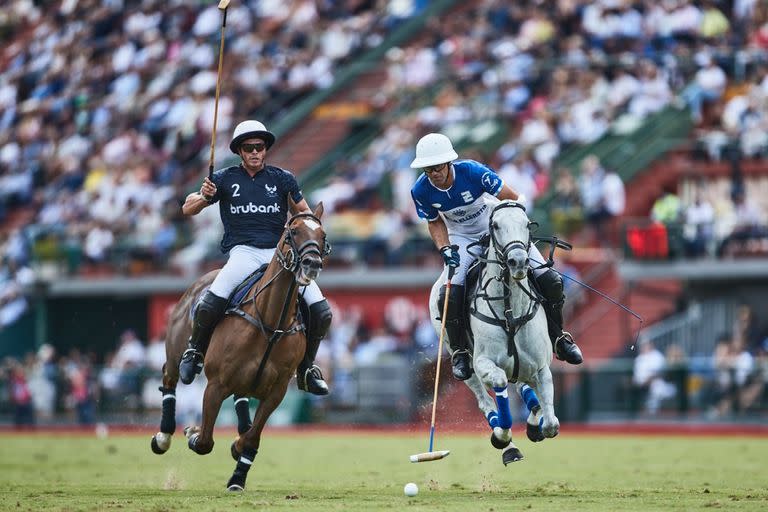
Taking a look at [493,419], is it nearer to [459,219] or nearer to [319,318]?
[319,318]

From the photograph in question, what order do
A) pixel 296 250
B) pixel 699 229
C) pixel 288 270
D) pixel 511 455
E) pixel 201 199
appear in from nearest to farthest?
pixel 296 250 → pixel 288 270 → pixel 511 455 → pixel 201 199 → pixel 699 229

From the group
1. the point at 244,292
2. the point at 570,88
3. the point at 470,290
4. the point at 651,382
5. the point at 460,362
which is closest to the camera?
the point at 244,292

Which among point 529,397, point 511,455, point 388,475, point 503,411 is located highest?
point 529,397

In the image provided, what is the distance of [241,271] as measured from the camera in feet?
47.4

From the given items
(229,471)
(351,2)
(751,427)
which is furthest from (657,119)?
(229,471)

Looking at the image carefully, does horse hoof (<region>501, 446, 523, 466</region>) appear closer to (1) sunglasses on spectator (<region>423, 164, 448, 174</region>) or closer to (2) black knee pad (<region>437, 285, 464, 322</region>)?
(2) black knee pad (<region>437, 285, 464, 322</region>)

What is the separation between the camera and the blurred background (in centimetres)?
2716

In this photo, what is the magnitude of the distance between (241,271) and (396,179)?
17.0m

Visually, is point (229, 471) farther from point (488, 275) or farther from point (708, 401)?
point (708, 401)

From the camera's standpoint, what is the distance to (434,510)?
39.3 ft

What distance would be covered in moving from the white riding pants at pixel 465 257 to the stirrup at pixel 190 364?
8.07 feet

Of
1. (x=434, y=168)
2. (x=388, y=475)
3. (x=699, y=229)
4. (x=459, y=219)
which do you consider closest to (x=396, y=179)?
(x=699, y=229)

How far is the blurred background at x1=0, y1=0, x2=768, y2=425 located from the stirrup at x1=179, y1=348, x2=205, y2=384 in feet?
28.5

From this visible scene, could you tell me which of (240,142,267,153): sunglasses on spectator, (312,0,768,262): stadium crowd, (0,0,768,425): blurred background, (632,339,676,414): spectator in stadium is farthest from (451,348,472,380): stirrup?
(312,0,768,262): stadium crowd
